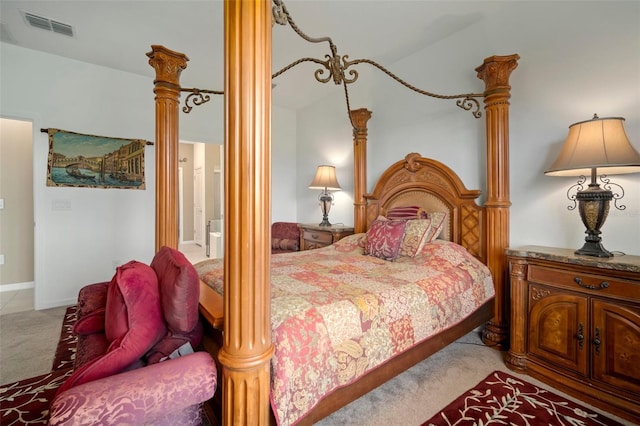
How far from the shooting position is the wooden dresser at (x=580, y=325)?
5.28 feet

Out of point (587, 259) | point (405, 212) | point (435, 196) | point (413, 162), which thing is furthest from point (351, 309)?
point (413, 162)

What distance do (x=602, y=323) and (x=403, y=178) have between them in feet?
6.38

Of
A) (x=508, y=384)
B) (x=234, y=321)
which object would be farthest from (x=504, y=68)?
(x=234, y=321)

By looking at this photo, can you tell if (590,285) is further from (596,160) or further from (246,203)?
(246,203)

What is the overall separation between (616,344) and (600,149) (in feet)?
3.69

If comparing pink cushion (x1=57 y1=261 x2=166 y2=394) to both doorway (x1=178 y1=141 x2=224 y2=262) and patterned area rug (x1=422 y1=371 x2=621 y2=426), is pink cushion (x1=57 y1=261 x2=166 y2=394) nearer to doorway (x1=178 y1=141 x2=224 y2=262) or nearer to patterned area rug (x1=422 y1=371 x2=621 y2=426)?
patterned area rug (x1=422 y1=371 x2=621 y2=426)

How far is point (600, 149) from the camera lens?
1756mm

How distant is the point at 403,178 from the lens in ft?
10.5

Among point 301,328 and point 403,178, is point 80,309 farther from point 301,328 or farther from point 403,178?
point 403,178

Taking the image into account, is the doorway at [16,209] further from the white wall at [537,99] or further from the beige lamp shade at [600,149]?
the beige lamp shade at [600,149]

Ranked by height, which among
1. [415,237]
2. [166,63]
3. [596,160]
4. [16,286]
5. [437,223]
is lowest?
[16,286]

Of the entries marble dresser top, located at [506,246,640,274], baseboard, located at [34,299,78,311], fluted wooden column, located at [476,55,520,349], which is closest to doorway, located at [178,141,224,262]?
baseboard, located at [34,299,78,311]

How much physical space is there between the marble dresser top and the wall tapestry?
4.25 meters

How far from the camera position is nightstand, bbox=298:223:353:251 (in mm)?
3625
